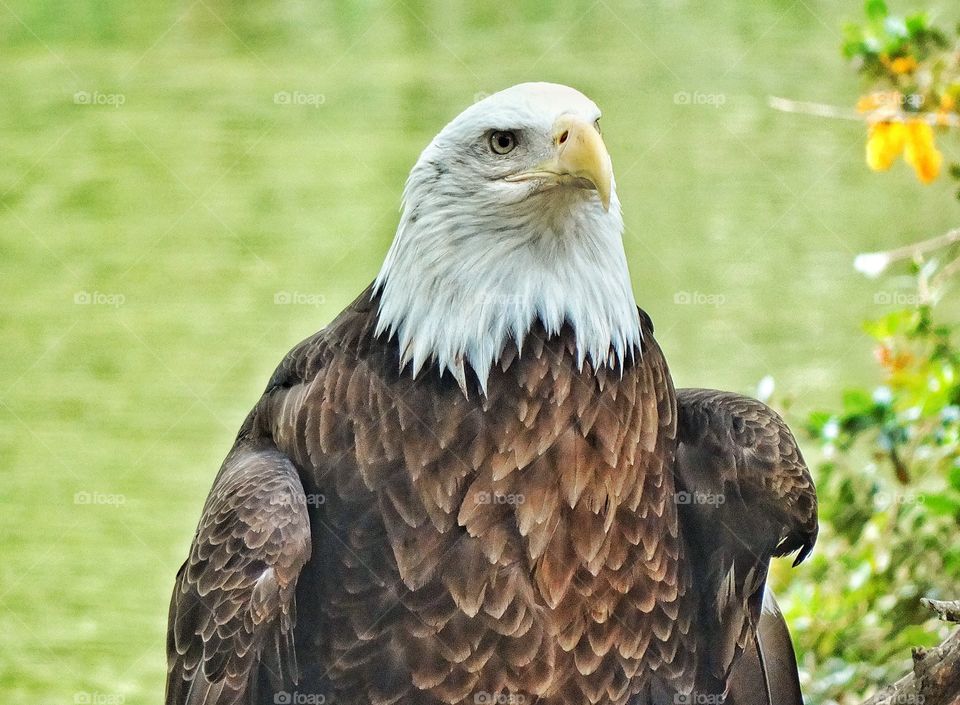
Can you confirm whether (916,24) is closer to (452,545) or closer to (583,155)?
(583,155)

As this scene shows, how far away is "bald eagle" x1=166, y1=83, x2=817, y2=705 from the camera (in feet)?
6.88

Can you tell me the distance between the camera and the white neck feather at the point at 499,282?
6.93ft

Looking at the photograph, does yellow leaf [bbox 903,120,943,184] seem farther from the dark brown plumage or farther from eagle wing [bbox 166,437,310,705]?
eagle wing [bbox 166,437,310,705]

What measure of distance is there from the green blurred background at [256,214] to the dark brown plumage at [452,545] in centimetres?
184

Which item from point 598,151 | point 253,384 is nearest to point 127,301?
point 253,384

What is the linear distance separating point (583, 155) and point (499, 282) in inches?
11.4

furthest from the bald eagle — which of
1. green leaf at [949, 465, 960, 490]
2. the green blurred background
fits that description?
the green blurred background

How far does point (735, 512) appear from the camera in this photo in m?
2.30

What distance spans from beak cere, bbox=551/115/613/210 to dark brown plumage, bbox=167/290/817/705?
30 centimetres

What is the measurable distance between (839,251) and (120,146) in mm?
3233

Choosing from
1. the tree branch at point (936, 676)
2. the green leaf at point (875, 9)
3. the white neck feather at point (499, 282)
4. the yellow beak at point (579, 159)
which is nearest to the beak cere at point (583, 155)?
the yellow beak at point (579, 159)

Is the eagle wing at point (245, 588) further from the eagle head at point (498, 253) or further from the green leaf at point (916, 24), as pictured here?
the green leaf at point (916, 24)

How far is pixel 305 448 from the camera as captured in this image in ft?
7.26

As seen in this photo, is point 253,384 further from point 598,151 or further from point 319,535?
point 598,151
